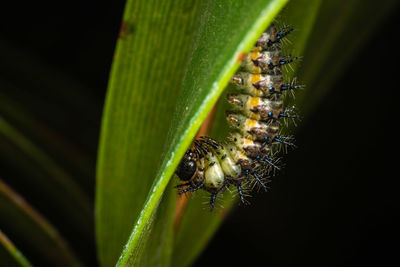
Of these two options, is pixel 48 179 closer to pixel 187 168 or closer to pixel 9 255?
pixel 9 255

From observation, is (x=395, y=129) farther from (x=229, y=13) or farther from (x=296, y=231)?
(x=229, y=13)

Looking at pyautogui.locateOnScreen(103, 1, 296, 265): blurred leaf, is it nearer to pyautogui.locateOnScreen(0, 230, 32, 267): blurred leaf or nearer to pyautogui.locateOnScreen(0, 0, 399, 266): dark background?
pyautogui.locateOnScreen(0, 230, 32, 267): blurred leaf

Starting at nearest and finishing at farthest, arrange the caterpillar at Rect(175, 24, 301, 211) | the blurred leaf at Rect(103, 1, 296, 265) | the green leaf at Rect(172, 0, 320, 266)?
the blurred leaf at Rect(103, 1, 296, 265), the caterpillar at Rect(175, 24, 301, 211), the green leaf at Rect(172, 0, 320, 266)

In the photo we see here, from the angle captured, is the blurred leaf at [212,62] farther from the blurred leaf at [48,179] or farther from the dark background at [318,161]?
the dark background at [318,161]

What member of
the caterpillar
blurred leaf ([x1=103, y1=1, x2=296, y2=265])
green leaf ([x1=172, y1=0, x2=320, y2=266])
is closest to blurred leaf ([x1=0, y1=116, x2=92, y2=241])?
green leaf ([x1=172, y1=0, x2=320, y2=266])

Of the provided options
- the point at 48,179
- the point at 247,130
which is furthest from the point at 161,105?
the point at 48,179

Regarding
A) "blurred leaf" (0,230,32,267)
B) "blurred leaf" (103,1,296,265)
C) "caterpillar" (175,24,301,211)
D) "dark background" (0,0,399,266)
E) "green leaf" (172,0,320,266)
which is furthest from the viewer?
"dark background" (0,0,399,266)

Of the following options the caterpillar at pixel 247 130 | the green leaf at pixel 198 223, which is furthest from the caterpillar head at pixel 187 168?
the green leaf at pixel 198 223
